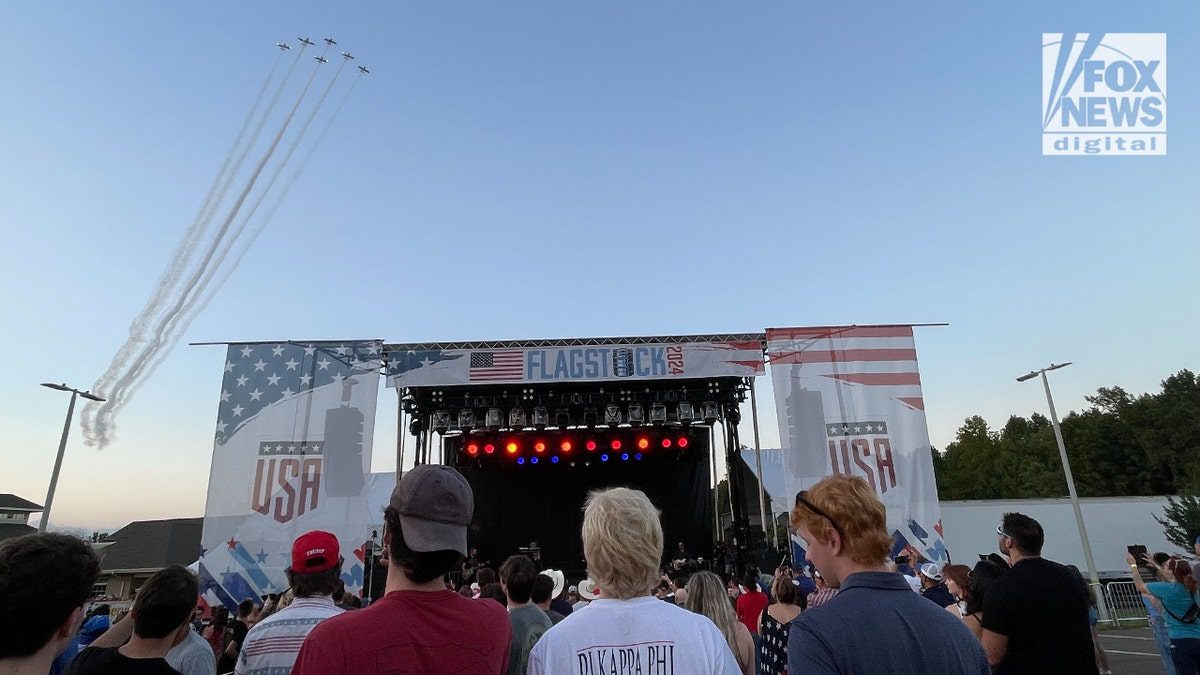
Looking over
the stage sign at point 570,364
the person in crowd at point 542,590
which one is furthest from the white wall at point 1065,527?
the person in crowd at point 542,590

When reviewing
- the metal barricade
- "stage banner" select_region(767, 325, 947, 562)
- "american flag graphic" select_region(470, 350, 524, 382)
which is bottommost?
the metal barricade

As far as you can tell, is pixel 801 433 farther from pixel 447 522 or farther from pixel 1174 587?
pixel 447 522

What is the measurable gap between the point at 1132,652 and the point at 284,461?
1540 centimetres

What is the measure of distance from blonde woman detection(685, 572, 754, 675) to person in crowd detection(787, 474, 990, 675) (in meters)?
1.96

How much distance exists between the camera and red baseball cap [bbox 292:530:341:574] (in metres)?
2.65

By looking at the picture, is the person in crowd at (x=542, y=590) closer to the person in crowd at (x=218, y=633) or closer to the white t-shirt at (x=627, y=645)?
the white t-shirt at (x=627, y=645)

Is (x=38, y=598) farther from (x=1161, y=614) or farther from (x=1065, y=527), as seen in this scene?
(x=1065, y=527)

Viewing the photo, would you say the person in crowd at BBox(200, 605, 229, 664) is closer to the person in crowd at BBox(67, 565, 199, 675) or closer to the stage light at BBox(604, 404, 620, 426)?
the person in crowd at BBox(67, 565, 199, 675)

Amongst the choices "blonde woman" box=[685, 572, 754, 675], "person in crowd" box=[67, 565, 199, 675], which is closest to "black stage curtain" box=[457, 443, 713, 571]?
"blonde woman" box=[685, 572, 754, 675]

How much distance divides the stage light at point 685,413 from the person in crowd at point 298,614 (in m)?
11.5

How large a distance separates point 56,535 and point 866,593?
2107 millimetres

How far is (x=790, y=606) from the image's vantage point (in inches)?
154


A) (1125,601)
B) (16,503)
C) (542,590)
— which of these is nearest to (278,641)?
(542,590)

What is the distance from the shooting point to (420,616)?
1.55m
